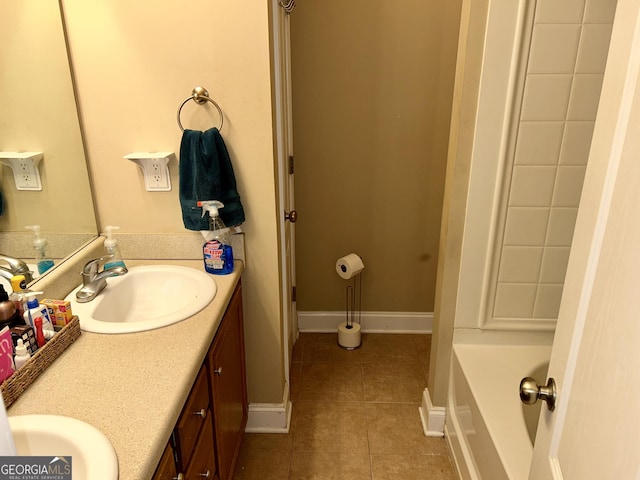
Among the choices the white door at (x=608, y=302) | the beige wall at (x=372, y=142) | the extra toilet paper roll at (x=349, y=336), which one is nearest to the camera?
the white door at (x=608, y=302)

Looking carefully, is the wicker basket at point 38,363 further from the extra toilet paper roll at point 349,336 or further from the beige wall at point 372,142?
the extra toilet paper roll at point 349,336

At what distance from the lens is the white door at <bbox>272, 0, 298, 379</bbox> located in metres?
1.80

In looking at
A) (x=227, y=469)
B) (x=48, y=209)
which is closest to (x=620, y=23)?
(x=48, y=209)

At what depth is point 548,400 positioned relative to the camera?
3.02 feet

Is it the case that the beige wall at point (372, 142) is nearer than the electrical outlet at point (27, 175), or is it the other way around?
the electrical outlet at point (27, 175)

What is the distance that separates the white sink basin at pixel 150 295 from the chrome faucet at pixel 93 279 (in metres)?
0.02

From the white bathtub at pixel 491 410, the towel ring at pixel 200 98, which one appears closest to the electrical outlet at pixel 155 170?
the towel ring at pixel 200 98

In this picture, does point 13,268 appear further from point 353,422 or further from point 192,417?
point 353,422

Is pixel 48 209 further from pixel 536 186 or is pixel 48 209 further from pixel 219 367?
pixel 536 186

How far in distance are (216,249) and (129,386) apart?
0.67m

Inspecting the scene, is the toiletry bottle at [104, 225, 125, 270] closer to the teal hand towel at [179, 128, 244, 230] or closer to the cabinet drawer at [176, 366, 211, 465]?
the teal hand towel at [179, 128, 244, 230]

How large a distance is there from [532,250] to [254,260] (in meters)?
1.05

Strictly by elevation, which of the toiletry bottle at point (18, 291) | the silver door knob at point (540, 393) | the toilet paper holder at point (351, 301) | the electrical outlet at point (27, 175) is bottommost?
the toilet paper holder at point (351, 301)

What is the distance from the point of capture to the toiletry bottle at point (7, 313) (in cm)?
107
